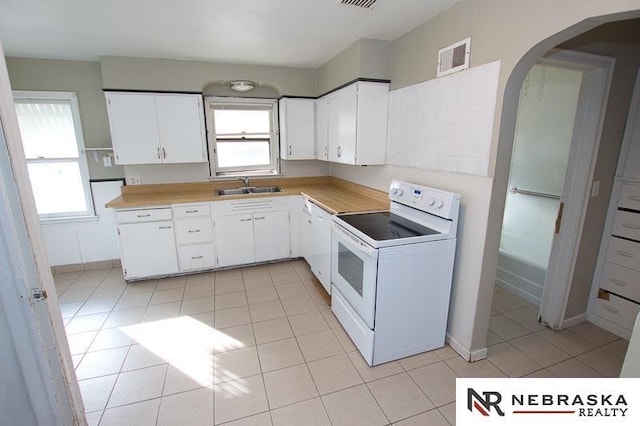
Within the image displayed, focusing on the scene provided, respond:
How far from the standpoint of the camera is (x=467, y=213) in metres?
2.04

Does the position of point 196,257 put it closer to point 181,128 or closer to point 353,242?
point 181,128

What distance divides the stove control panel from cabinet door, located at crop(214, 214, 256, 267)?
6.07ft

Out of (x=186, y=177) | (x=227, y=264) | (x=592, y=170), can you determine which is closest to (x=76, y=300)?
(x=227, y=264)

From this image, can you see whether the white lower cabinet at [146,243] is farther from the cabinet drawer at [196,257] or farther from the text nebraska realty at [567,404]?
the text nebraska realty at [567,404]

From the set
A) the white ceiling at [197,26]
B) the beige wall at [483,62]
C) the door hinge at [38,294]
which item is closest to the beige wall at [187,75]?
the white ceiling at [197,26]

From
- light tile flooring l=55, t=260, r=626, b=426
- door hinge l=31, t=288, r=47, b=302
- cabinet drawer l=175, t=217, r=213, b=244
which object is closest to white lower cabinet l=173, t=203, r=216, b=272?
cabinet drawer l=175, t=217, r=213, b=244

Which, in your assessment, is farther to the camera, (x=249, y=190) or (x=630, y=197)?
(x=249, y=190)

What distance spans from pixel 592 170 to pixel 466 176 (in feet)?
3.51

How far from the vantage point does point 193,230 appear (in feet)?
11.0

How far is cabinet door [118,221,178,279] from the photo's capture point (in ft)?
10.4

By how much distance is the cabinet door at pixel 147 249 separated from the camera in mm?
3168

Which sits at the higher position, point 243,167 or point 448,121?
point 448,121

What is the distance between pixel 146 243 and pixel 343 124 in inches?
98.3

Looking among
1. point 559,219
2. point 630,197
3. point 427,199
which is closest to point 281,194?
point 427,199
